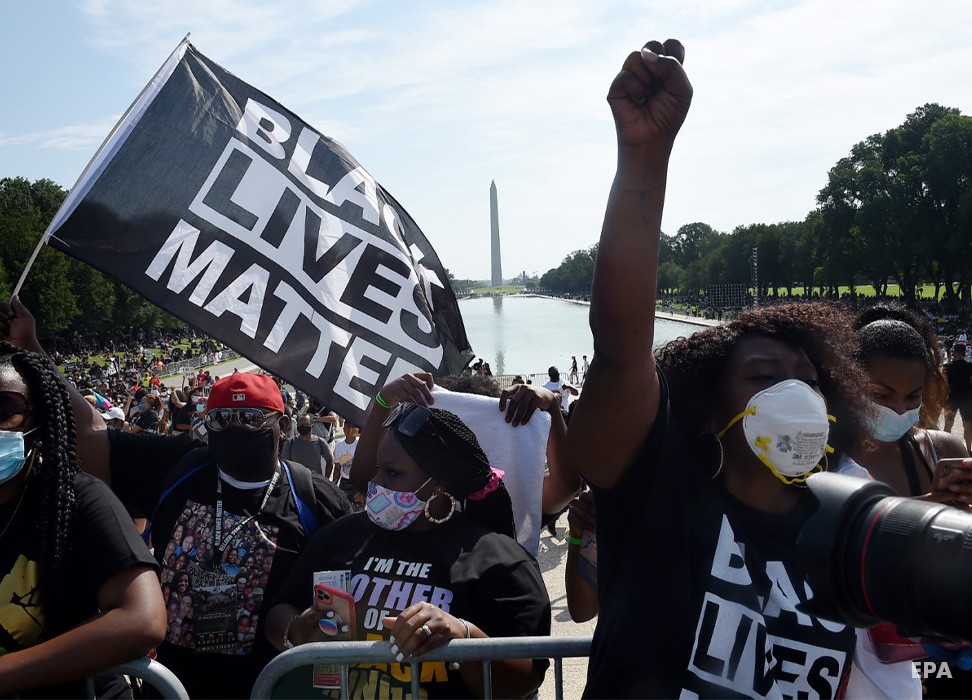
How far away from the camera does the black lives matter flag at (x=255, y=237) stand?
14.6ft

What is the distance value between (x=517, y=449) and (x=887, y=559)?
2304 millimetres

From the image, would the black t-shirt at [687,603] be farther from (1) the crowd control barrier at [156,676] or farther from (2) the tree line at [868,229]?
(2) the tree line at [868,229]

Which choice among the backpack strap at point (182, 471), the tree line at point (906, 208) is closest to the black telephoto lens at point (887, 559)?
the backpack strap at point (182, 471)

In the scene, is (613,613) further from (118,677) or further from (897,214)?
(897,214)

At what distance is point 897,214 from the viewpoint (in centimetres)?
5247

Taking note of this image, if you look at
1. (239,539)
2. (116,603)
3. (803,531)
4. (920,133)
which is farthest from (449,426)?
(920,133)

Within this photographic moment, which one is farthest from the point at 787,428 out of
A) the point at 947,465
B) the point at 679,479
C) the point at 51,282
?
the point at 51,282

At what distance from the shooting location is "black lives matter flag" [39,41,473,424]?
445cm

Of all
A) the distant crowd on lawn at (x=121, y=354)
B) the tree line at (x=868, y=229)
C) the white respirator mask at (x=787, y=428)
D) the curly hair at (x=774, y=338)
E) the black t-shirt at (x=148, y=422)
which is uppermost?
the tree line at (x=868, y=229)

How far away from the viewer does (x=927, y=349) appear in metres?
3.63

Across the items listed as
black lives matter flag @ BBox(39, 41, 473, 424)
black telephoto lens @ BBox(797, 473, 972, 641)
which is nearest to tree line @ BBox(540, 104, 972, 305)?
black lives matter flag @ BBox(39, 41, 473, 424)

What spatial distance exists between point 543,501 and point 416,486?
843 millimetres

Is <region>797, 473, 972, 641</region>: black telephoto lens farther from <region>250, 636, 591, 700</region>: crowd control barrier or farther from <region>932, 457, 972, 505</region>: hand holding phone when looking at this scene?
<region>932, 457, 972, 505</region>: hand holding phone

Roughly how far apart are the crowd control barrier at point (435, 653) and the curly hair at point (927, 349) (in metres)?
2.13
